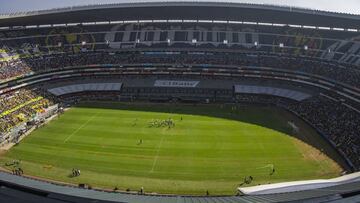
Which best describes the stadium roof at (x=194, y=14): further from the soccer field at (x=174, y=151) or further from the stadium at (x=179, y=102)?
the soccer field at (x=174, y=151)

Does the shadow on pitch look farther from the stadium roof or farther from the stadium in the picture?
the stadium roof

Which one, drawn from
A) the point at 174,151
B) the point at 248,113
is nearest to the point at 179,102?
the point at 248,113

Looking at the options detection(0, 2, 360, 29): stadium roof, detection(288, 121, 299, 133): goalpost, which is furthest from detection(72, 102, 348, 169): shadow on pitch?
detection(0, 2, 360, 29): stadium roof

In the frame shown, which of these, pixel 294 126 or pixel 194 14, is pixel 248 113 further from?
pixel 194 14

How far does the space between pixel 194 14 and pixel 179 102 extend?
2149cm

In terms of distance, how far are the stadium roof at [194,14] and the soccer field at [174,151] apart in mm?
23904

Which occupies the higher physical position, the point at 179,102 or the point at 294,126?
the point at 179,102

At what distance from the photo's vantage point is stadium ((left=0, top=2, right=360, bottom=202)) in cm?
4341

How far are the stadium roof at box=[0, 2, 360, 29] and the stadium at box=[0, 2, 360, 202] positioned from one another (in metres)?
0.35

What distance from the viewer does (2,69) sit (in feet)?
255

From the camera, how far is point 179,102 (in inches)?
3054

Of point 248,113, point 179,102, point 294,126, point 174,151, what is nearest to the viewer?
point 174,151

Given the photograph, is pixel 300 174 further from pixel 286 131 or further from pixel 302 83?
pixel 302 83

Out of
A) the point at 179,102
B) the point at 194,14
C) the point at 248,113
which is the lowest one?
the point at 248,113
